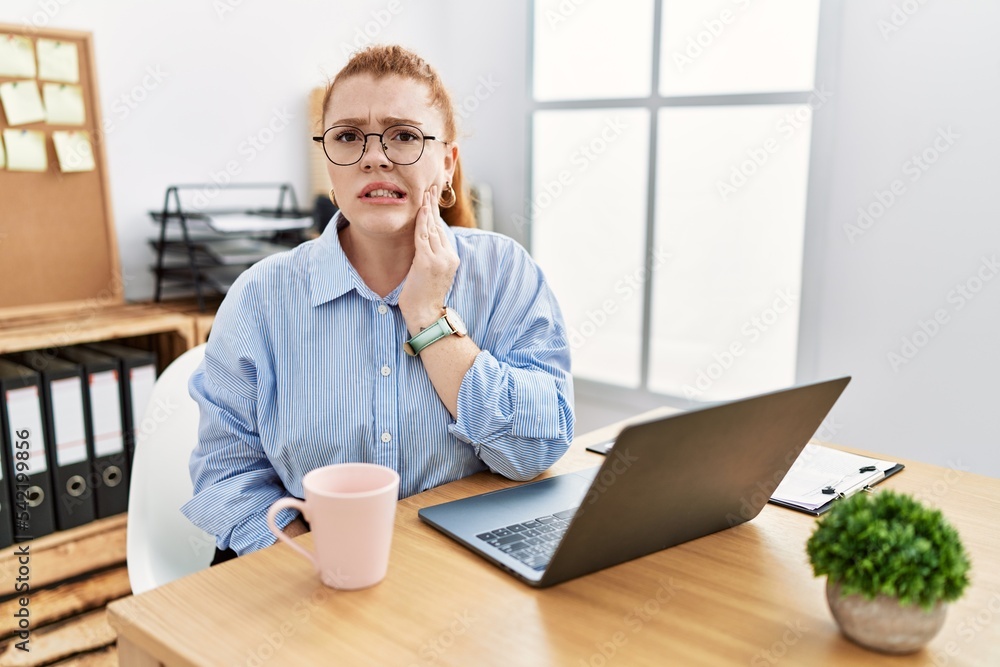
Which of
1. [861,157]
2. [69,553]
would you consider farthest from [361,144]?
[861,157]

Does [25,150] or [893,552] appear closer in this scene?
[893,552]

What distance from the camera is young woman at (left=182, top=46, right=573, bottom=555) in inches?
43.2

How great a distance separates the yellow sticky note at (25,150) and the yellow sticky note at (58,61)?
15 cm

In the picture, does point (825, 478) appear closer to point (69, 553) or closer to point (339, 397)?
point (339, 397)

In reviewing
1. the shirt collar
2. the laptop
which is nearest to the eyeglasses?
the shirt collar

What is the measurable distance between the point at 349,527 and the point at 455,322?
1.49ft

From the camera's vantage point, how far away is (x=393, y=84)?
117cm

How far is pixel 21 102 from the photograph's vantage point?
193 cm

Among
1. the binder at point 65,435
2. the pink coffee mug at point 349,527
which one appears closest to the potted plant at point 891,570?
the pink coffee mug at point 349,527

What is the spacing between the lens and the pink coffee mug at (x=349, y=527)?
0.73 m

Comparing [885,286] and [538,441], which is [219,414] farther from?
[885,286]

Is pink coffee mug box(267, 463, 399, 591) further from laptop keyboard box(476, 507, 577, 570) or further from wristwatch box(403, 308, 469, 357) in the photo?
wristwatch box(403, 308, 469, 357)

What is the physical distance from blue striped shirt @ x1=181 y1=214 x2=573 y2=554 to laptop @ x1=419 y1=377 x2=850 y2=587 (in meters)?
0.15

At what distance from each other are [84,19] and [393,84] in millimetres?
1310
